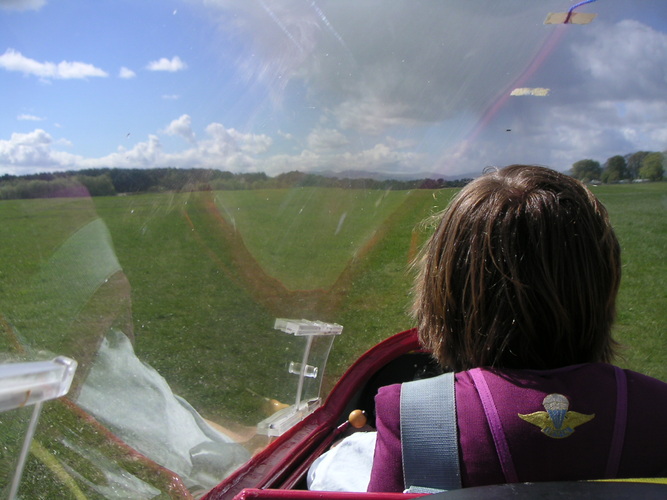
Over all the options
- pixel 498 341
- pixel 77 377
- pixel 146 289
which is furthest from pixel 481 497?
pixel 146 289

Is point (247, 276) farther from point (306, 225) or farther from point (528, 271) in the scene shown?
point (528, 271)

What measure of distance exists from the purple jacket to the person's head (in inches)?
4.6

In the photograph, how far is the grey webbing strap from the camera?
3.08 feet

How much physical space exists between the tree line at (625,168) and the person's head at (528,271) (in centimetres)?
335

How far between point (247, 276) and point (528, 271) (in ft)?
10.1

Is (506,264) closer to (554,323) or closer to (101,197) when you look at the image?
(554,323)

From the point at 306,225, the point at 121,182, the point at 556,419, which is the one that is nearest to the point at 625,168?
the point at 306,225

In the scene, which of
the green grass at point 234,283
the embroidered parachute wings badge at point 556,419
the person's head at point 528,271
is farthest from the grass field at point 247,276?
the embroidered parachute wings badge at point 556,419

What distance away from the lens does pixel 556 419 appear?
3.05 ft

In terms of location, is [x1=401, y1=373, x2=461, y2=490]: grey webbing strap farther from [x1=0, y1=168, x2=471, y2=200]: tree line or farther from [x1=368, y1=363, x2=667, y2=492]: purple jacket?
[x1=0, y1=168, x2=471, y2=200]: tree line

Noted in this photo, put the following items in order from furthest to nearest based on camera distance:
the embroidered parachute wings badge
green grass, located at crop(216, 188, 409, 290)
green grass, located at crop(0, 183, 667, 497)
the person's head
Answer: green grass, located at crop(216, 188, 409, 290), green grass, located at crop(0, 183, 667, 497), the person's head, the embroidered parachute wings badge

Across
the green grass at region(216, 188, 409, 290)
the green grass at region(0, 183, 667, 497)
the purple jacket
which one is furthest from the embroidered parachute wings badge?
the green grass at region(216, 188, 409, 290)

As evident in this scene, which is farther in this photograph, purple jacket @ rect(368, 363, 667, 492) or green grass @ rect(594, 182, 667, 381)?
green grass @ rect(594, 182, 667, 381)

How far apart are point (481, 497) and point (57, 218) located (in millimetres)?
1722
